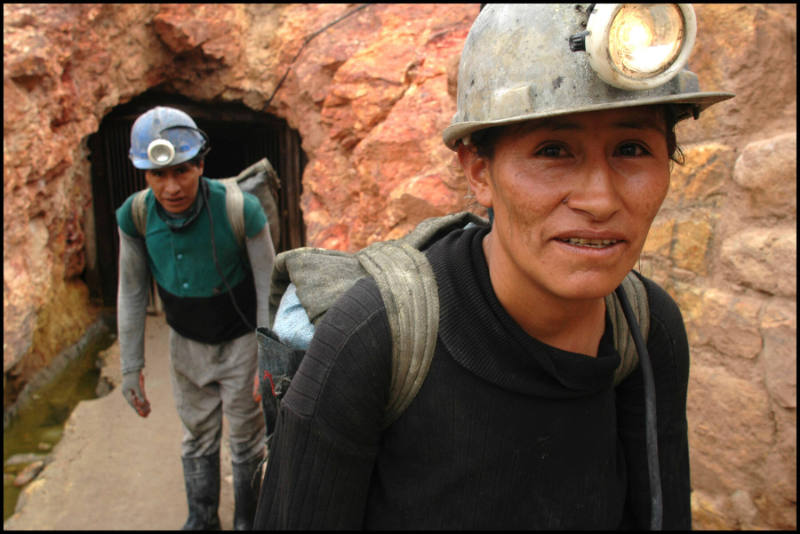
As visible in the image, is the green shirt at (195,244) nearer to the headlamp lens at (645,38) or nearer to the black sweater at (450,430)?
the black sweater at (450,430)

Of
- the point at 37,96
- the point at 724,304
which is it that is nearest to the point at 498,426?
the point at 724,304

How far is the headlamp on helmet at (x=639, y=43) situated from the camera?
86cm

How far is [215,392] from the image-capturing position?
302 cm

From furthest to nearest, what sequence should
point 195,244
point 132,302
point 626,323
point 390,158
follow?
point 390,158, point 132,302, point 195,244, point 626,323

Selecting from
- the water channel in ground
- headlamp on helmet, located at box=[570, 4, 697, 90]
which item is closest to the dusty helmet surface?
headlamp on helmet, located at box=[570, 4, 697, 90]

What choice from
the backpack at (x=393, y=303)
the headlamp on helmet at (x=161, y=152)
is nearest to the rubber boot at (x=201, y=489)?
the headlamp on helmet at (x=161, y=152)

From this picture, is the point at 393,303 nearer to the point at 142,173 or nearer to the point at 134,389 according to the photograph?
the point at 134,389

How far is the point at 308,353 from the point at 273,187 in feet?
7.29

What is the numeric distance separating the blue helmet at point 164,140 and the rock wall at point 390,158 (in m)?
1.13

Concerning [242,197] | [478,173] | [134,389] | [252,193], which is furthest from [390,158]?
[478,173]

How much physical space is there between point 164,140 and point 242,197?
427 millimetres

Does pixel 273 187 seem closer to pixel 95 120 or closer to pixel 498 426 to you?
pixel 498 426

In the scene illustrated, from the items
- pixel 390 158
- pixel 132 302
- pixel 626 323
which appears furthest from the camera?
pixel 390 158

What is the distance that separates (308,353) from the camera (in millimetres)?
1054
